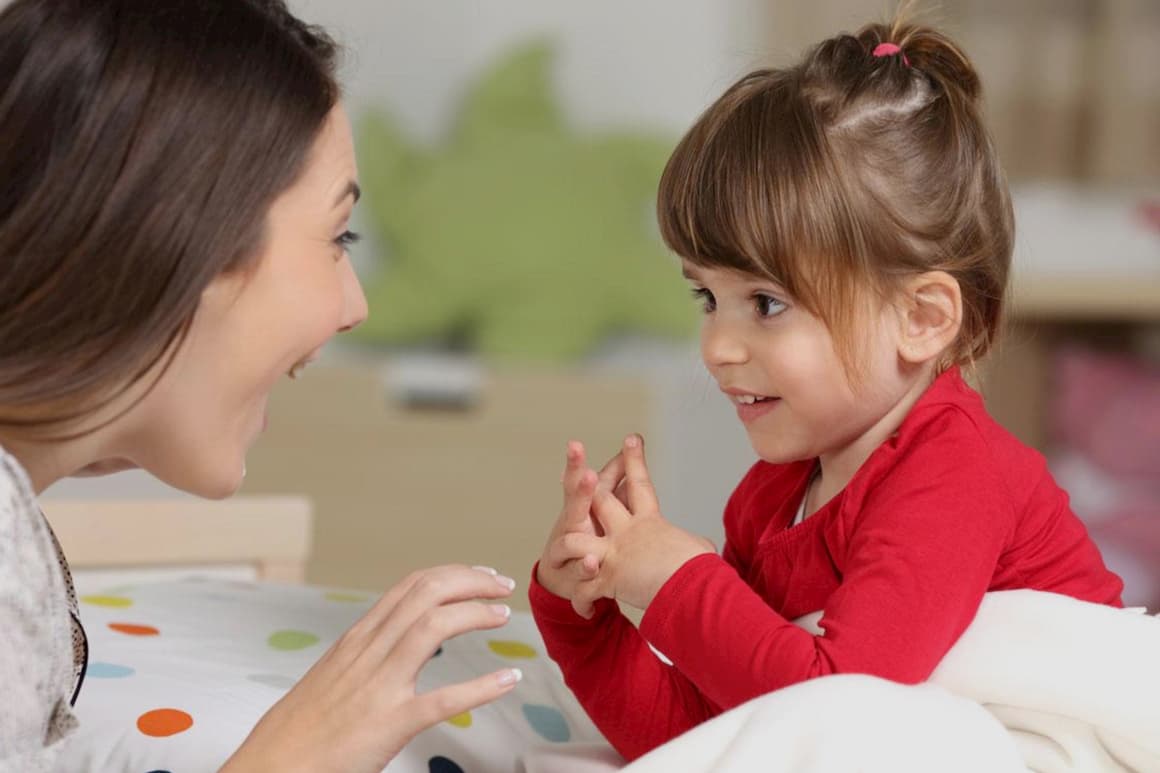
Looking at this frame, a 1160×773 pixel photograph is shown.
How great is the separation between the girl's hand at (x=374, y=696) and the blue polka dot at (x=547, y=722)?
27 centimetres

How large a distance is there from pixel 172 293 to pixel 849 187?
1.35 ft

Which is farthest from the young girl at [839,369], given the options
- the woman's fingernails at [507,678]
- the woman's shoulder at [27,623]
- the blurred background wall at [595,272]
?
the blurred background wall at [595,272]

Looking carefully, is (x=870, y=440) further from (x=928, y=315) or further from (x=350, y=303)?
(x=350, y=303)

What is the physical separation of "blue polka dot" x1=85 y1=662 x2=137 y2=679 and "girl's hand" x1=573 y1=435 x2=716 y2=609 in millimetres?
353

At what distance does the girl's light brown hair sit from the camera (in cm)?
93

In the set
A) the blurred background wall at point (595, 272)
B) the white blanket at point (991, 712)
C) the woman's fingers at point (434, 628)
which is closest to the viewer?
the white blanket at point (991, 712)

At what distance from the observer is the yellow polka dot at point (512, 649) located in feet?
4.01

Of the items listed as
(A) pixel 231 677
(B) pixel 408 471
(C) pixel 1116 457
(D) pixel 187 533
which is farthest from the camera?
(B) pixel 408 471

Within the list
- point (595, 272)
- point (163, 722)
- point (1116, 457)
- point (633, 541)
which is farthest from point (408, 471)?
point (633, 541)

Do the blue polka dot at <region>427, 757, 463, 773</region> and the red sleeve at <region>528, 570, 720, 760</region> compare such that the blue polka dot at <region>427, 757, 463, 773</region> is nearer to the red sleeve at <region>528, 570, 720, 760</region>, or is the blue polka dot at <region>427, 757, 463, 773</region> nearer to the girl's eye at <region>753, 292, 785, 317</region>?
the red sleeve at <region>528, 570, 720, 760</region>

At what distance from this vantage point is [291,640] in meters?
1.21

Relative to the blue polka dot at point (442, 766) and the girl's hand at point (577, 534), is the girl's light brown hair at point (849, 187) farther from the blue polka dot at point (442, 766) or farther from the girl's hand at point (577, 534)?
the blue polka dot at point (442, 766)

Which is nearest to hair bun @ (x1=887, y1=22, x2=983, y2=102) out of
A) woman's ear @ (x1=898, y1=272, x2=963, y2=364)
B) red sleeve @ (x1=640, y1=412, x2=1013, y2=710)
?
Result: woman's ear @ (x1=898, y1=272, x2=963, y2=364)

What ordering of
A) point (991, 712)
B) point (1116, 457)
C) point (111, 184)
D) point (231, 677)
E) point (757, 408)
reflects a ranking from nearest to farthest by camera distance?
point (111, 184) → point (991, 712) → point (757, 408) → point (231, 677) → point (1116, 457)
